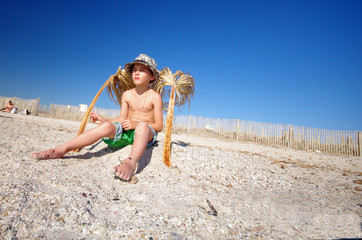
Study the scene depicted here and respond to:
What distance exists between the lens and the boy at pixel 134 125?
1922mm

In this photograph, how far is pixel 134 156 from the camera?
6.19 ft

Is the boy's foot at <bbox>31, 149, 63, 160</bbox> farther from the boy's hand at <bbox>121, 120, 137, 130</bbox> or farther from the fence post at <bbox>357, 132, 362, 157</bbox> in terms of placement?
the fence post at <bbox>357, 132, 362, 157</bbox>

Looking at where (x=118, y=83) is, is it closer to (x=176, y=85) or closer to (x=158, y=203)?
(x=176, y=85)

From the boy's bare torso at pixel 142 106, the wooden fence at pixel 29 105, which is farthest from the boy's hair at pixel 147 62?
the wooden fence at pixel 29 105

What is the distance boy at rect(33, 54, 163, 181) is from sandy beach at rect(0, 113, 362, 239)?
0.16 metres

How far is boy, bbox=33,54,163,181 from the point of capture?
1922 mm

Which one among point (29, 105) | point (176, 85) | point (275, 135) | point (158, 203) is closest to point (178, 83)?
point (176, 85)

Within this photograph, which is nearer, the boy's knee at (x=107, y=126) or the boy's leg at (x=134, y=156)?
the boy's leg at (x=134, y=156)

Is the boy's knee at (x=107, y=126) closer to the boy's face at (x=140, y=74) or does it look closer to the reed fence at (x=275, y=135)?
the boy's face at (x=140, y=74)

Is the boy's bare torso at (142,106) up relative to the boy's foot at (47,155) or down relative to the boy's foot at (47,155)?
up

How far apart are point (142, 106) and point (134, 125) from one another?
1.47 ft

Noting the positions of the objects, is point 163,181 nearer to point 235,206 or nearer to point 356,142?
point 235,206

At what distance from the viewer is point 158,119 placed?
8.43ft

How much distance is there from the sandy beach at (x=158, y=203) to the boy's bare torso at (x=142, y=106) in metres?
0.64
